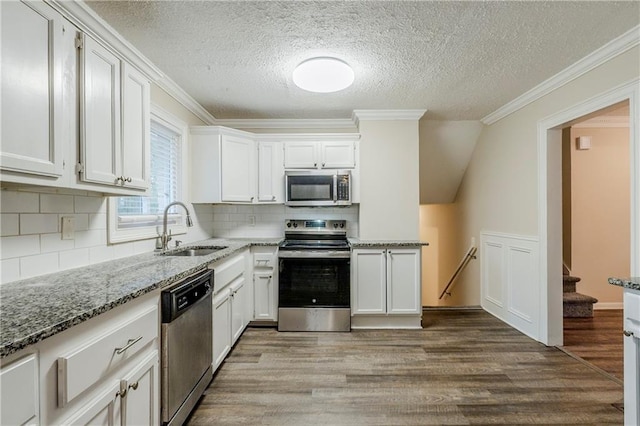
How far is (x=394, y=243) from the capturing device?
321 centimetres

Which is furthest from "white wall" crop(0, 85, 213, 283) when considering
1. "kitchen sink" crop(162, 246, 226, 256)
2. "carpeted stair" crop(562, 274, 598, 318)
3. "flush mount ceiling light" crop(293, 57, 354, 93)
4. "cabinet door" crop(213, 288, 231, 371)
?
"carpeted stair" crop(562, 274, 598, 318)

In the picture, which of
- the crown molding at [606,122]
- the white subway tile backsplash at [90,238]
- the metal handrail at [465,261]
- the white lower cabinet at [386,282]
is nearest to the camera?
the white subway tile backsplash at [90,238]

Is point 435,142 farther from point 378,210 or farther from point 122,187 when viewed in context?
point 122,187

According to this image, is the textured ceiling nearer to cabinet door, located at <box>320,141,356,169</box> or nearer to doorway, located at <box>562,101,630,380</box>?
cabinet door, located at <box>320,141,356,169</box>

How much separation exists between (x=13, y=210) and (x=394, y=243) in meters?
2.88

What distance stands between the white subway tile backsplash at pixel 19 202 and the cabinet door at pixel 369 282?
2.54m

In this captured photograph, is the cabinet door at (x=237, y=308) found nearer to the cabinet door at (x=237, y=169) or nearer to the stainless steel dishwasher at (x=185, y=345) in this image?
the stainless steel dishwasher at (x=185, y=345)

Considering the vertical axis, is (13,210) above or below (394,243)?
above

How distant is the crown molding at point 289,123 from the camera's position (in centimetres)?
382

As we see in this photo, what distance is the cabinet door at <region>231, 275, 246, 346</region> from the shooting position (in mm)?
2670

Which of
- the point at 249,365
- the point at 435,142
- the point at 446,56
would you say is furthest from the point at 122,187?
the point at 435,142

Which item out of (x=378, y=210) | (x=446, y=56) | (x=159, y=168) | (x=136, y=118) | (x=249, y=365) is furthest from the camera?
(x=378, y=210)

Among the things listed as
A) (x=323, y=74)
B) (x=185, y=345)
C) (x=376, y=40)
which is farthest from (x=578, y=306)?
(x=185, y=345)

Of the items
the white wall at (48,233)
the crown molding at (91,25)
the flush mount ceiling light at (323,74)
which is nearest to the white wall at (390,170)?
the flush mount ceiling light at (323,74)
